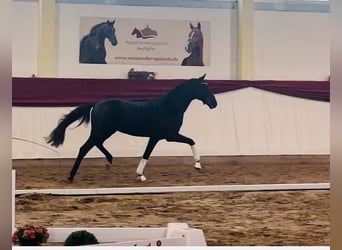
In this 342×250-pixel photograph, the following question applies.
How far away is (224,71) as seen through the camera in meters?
4.81

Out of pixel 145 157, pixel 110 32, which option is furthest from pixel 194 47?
pixel 145 157

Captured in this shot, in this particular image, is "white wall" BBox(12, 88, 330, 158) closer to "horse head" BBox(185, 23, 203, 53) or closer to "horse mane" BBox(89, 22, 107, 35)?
"horse head" BBox(185, 23, 203, 53)

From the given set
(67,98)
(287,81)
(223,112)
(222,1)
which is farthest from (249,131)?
(67,98)

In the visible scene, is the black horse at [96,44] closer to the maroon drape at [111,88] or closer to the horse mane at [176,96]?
the maroon drape at [111,88]

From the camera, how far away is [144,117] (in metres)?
4.61

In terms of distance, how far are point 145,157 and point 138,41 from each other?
1.01 meters

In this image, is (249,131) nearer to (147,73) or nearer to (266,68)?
(266,68)

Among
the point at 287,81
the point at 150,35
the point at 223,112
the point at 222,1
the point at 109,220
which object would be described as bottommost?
the point at 109,220

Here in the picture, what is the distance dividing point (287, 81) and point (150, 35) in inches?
51.2

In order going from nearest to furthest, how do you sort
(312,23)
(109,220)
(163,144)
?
(109,220) → (163,144) → (312,23)

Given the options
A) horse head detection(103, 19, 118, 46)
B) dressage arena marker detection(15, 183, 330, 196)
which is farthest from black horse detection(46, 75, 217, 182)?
horse head detection(103, 19, 118, 46)

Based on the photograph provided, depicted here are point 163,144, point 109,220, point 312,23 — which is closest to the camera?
point 109,220

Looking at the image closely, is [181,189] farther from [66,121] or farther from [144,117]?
[66,121]

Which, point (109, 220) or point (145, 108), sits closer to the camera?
point (109, 220)
